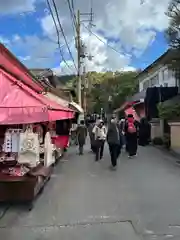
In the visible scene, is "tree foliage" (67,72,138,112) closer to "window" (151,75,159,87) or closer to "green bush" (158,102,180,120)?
"window" (151,75,159,87)

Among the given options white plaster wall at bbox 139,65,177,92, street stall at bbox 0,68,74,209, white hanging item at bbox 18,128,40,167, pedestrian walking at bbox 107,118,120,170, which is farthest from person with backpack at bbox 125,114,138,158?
white hanging item at bbox 18,128,40,167

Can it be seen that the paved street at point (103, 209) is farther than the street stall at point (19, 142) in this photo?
No

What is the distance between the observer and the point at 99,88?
77188mm

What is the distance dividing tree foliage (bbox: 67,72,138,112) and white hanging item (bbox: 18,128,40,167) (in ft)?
179

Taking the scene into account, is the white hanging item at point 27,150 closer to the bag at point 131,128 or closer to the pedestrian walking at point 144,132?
the bag at point 131,128

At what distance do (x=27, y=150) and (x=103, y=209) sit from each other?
202 centimetres

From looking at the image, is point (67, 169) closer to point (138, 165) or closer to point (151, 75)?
point (138, 165)

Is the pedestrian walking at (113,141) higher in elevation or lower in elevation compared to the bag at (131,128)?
lower

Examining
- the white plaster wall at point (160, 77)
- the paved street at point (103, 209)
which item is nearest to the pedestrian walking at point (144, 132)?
the white plaster wall at point (160, 77)

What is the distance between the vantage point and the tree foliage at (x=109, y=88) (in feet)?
219

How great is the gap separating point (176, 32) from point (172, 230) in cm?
1759

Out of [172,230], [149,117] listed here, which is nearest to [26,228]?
[172,230]

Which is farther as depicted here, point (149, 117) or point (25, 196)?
point (149, 117)

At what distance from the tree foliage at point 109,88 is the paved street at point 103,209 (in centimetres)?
5001
